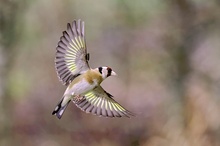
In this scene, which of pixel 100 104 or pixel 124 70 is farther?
pixel 124 70

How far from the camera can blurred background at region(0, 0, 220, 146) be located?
194 centimetres

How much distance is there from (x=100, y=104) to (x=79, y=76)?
0.24 ft

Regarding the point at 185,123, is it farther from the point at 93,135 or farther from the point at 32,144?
the point at 32,144

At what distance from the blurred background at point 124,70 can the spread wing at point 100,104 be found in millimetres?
1100

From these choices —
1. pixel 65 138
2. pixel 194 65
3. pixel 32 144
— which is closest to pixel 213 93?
pixel 194 65

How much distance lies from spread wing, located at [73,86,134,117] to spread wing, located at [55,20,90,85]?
0.04 metres

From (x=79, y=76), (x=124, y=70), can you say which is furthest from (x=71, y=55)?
(x=124, y=70)

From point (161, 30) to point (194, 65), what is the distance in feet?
0.68

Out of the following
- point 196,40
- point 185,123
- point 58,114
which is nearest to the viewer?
point 58,114

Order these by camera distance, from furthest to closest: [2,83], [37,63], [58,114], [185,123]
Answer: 1. [37,63]
2. [2,83]
3. [185,123]
4. [58,114]

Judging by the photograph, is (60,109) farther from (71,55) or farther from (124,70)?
(124,70)

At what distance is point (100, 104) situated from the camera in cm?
76

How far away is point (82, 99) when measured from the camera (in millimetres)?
750

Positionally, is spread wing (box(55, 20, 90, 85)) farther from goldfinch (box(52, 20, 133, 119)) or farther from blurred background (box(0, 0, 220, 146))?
blurred background (box(0, 0, 220, 146))
